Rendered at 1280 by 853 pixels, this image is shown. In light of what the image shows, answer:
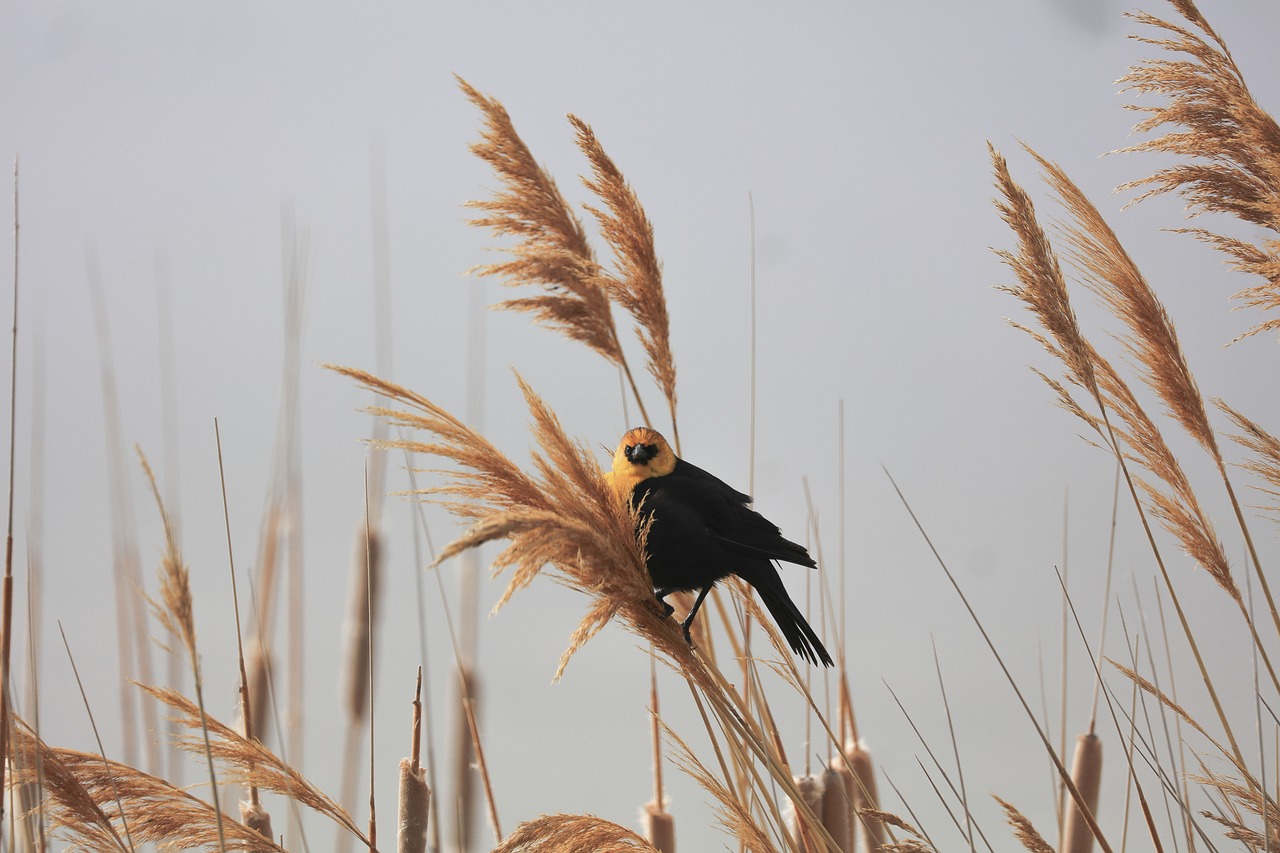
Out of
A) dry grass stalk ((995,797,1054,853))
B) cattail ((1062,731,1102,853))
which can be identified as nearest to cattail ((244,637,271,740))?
dry grass stalk ((995,797,1054,853))

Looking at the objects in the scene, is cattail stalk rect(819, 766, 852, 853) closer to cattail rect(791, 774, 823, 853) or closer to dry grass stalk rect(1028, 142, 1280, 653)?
cattail rect(791, 774, 823, 853)

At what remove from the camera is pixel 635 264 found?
244 centimetres

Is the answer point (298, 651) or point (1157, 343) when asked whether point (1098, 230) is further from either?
point (298, 651)

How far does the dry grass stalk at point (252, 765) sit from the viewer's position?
1834 millimetres

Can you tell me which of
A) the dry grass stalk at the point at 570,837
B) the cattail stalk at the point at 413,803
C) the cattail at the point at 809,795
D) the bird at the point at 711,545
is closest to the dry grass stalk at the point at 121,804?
the cattail stalk at the point at 413,803

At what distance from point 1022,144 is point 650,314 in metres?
0.92

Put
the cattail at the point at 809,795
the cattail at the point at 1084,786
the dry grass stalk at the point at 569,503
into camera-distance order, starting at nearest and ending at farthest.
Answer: the dry grass stalk at the point at 569,503, the cattail at the point at 809,795, the cattail at the point at 1084,786

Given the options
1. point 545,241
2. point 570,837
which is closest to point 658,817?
point 570,837

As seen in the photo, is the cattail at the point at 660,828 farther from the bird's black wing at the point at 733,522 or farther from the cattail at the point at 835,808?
the bird's black wing at the point at 733,522

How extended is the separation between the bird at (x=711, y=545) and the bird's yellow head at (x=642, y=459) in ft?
0.20

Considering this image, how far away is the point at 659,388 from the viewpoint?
7.98 feet

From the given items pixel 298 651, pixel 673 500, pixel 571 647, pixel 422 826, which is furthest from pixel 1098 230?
pixel 298 651

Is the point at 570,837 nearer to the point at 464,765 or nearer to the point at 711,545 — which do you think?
the point at 464,765

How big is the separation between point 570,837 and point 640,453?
2.35 ft
